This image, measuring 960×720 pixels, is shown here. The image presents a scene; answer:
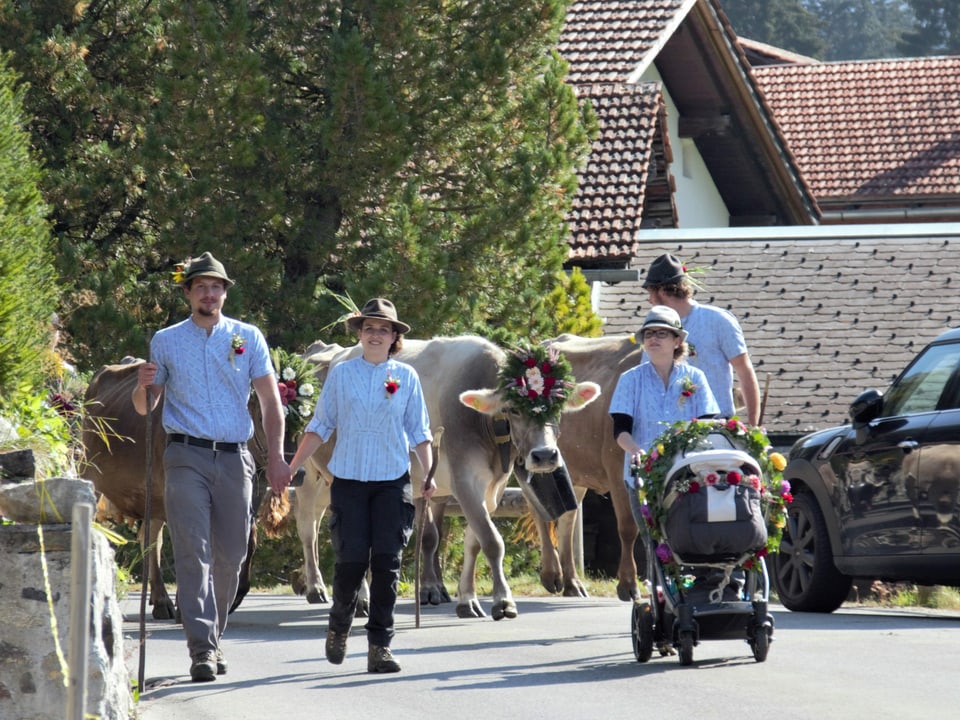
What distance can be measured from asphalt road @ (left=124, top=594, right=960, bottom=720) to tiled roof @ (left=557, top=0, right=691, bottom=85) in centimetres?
2051

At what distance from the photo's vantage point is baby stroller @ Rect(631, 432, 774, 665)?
9320 millimetres

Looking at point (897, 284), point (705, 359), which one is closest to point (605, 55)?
point (897, 284)

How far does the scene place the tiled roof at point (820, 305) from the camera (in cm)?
2539

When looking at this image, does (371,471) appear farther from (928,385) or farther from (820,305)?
(820,305)

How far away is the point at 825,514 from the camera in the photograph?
13.3 meters

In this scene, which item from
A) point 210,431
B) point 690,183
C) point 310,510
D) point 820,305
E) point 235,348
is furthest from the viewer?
point 690,183

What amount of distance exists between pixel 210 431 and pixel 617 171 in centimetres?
1980

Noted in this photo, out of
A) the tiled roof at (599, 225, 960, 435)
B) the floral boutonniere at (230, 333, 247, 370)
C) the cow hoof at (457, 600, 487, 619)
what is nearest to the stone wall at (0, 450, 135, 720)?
the floral boutonniere at (230, 333, 247, 370)

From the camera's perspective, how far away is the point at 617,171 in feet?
95.0

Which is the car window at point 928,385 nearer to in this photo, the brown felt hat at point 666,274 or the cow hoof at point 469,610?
the brown felt hat at point 666,274

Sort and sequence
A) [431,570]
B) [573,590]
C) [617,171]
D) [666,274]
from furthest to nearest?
[617,171], [573,590], [431,570], [666,274]

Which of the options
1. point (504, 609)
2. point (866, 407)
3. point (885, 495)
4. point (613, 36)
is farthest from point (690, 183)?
point (504, 609)

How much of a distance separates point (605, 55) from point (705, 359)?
22.5 metres

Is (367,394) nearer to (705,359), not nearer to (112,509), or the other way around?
(705,359)
